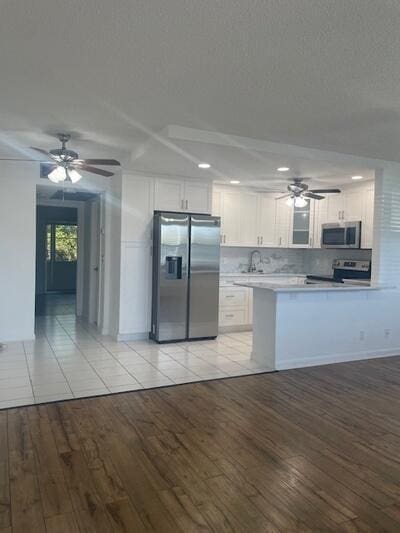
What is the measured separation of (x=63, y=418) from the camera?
308 centimetres

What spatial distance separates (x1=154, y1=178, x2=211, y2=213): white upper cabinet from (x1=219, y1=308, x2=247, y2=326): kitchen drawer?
1.59m

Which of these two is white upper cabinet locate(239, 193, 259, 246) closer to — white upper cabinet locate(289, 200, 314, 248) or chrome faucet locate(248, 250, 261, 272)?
chrome faucet locate(248, 250, 261, 272)

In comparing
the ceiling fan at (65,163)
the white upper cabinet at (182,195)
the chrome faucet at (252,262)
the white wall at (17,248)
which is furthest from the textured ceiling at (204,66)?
the chrome faucet at (252,262)

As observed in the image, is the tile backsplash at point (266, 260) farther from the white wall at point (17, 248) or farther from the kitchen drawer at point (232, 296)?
the white wall at point (17, 248)

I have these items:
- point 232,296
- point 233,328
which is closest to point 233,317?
point 233,328

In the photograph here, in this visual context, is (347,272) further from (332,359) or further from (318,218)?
(332,359)

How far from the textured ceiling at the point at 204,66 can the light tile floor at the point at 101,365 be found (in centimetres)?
242

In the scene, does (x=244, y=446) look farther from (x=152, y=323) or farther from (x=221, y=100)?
(x=152, y=323)

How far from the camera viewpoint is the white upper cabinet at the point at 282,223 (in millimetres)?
7027

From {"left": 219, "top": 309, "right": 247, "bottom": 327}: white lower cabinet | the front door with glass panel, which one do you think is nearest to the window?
the front door with glass panel

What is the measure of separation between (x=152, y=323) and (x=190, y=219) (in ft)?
5.02

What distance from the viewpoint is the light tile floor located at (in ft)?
12.1

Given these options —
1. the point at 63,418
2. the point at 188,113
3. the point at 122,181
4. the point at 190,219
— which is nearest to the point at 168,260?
the point at 190,219

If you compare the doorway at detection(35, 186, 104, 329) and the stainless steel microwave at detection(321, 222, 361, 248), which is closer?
the stainless steel microwave at detection(321, 222, 361, 248)
